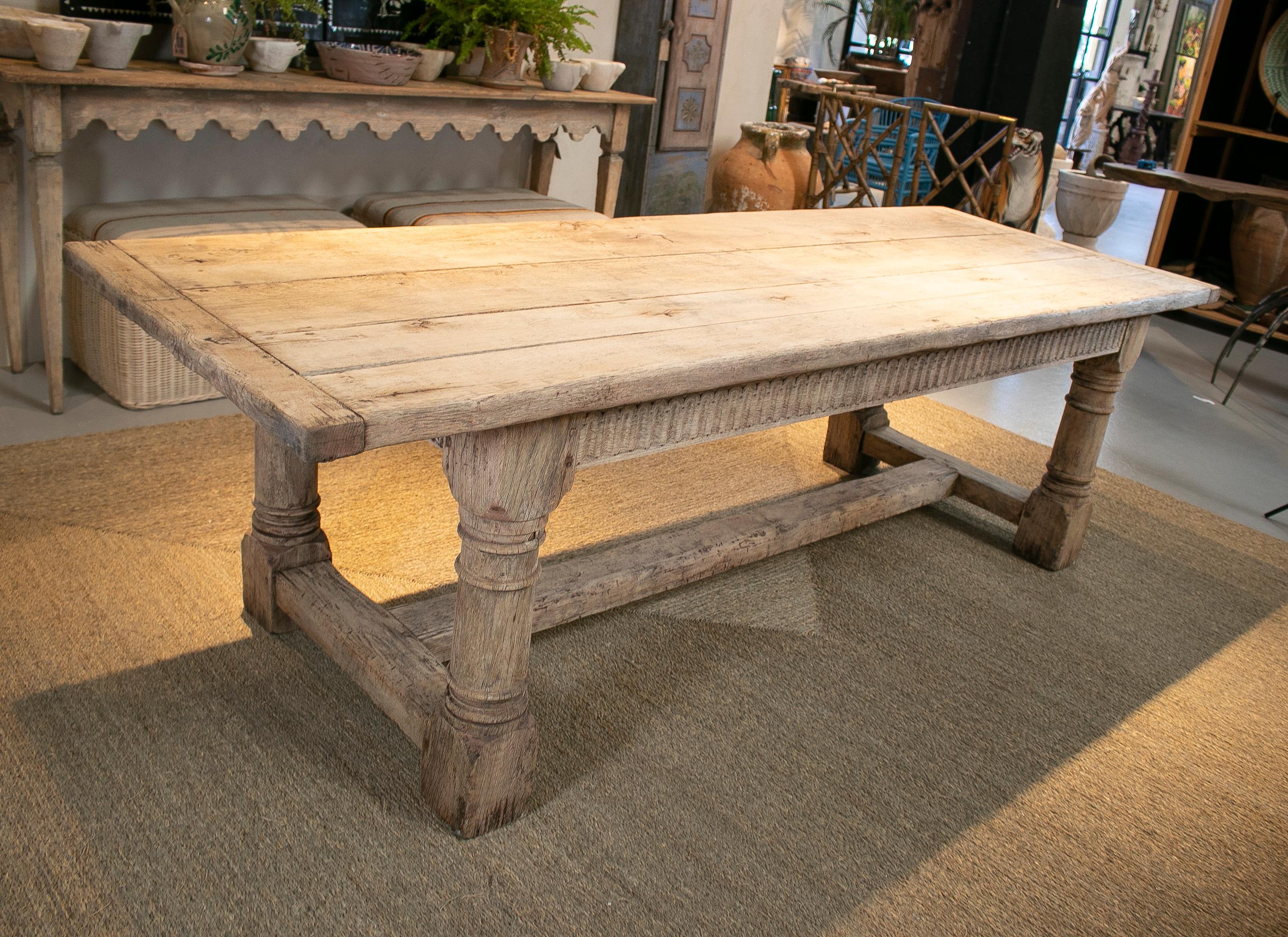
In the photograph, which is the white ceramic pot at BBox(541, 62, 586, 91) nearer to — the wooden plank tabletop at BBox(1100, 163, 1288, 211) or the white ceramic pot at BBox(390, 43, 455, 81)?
the white ceramic pot at BBox(390, 43, 455, 81)

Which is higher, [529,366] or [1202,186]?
[1202,186]

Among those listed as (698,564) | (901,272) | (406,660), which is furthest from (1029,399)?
(406,660)

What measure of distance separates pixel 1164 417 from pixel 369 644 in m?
3.06

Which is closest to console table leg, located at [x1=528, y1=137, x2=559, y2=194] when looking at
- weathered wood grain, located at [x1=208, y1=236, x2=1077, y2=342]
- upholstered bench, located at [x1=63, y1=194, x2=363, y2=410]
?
upholstered bench, located at [x1=63, y1=194, x2=363, y2=410]

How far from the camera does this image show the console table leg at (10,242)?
2730mm

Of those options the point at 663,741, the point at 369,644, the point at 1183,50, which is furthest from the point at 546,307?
the point at 1183,50

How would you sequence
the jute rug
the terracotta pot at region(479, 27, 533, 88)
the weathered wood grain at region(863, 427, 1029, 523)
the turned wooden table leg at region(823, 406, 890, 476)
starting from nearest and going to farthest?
the jute rug < the weathered wood grain at region(863, 427, 1029, 523) < the turned wooden table leg at region(823, 406, 890, 476) < the terracotta pot at region(479, 27, 533, 88)

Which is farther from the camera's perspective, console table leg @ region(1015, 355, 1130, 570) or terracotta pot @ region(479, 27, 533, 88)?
terracotta pot @ region(479, 27, 533, 88)

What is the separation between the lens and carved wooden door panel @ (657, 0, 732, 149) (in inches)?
170

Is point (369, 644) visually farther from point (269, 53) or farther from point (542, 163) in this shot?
point (542, 163)

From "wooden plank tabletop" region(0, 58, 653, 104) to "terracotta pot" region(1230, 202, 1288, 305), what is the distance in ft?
9.44

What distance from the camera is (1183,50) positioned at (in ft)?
41.8

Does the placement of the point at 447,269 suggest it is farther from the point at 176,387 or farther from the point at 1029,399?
the point at 1029,399

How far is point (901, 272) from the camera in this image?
2.14m
